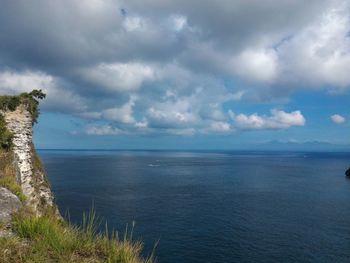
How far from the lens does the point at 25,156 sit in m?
29.8

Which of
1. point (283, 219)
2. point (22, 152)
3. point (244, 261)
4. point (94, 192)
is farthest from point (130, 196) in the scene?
point (22, 152)

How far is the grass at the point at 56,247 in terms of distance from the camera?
750 cm

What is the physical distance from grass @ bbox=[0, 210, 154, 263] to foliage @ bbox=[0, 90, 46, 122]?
78.9 feet

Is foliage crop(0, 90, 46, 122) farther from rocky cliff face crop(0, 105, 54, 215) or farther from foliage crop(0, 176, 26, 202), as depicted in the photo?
foliage crop(0, 176, 26, 202)

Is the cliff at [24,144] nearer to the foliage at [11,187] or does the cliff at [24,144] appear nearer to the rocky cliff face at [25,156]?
the rocky cliff face at [25,156]

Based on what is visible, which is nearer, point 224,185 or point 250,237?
point 250,237

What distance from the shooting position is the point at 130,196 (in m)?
87.4

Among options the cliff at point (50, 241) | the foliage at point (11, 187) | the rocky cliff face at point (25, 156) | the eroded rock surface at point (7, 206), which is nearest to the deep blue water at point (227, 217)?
the rocky cliff face at point (25, 156)

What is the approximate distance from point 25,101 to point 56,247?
2706 cm

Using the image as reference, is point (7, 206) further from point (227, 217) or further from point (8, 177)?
point (227, 217)

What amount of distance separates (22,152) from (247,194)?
2967 inches

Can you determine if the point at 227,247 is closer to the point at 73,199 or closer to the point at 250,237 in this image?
the point at 250,237

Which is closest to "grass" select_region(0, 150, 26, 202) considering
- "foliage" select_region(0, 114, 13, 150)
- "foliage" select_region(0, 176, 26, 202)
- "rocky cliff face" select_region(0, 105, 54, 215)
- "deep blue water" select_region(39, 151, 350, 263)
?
"foliage" select_region(0, 176, 26, 202)

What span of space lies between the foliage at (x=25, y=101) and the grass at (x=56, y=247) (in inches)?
947
